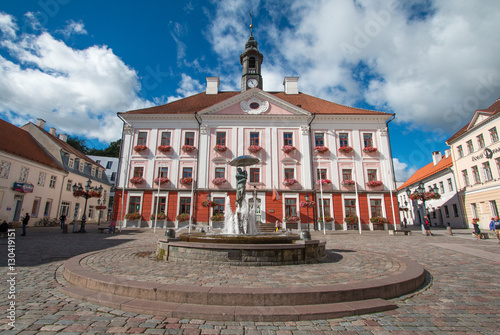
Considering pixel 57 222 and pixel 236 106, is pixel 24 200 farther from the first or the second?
pixel 236 106

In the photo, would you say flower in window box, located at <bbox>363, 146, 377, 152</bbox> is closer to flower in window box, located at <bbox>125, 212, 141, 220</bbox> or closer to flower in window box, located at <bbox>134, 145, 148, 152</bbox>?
flower in window box, located at <bbox>134, 145, 148, 152</bbox>

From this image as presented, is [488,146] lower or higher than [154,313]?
higher

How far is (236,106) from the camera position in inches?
1113

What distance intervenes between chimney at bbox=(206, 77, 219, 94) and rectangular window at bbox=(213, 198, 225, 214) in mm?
16611

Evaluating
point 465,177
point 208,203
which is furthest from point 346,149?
point 208,203

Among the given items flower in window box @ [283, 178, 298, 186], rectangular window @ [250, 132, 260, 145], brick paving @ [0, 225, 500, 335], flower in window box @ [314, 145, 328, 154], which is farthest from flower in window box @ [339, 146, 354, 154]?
brick paving @ [0, 225, 500, 335]

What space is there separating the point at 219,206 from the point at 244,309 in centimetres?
2167

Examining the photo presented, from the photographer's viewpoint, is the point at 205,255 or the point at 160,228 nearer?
the point at 205,255

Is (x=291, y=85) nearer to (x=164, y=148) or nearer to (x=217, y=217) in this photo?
(x=164, y=148)

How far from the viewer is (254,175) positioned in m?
26.2

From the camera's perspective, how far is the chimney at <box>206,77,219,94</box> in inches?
1359

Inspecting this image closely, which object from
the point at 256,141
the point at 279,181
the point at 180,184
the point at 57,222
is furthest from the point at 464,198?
the point at 57,222

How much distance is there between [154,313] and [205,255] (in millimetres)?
3084

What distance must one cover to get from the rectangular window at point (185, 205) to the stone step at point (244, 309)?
845 inches
